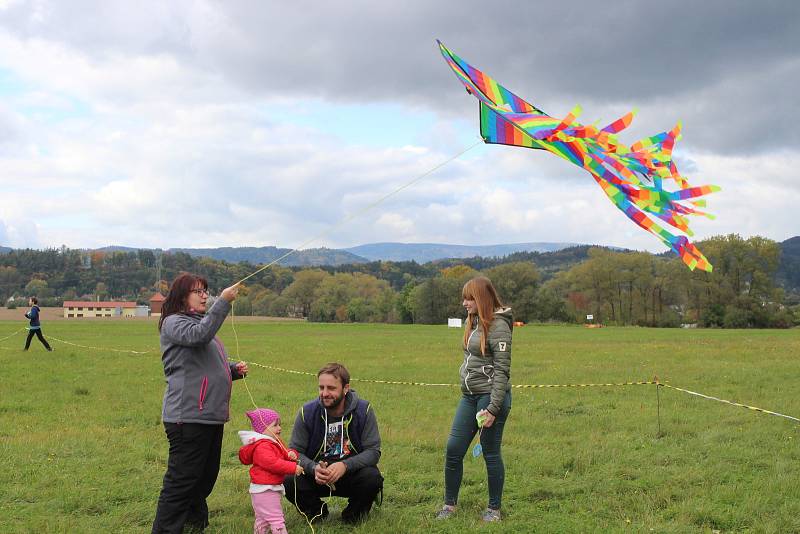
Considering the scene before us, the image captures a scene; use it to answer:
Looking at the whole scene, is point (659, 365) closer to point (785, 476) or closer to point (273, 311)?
point (785, 476)

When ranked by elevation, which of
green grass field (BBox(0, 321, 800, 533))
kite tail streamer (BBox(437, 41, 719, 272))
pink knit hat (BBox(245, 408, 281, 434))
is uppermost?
kite tail streamer (BBox(437, 41, 719, 272))

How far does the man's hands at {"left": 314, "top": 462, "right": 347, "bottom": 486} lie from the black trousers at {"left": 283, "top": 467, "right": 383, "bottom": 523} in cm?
23

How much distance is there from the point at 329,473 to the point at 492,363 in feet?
5.44

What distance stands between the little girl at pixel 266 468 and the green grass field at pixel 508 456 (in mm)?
484

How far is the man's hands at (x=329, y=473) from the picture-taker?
550cm

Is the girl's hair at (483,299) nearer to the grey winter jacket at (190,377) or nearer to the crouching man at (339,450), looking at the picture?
the crouching man at (339,450)

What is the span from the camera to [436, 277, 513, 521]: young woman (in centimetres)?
587

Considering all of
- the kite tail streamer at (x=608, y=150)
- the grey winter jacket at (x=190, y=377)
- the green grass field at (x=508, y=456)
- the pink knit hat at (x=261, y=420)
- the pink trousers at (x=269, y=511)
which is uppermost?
the kite tail streamer at (x=608, y=150)

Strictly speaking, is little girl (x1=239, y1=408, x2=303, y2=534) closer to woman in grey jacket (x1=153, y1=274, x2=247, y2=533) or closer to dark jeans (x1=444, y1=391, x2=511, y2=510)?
woman in grey jacket (x1=153, y1=274, x2=247, y2=533)

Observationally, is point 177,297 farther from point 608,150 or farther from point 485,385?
point 608,150

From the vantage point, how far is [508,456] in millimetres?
8508

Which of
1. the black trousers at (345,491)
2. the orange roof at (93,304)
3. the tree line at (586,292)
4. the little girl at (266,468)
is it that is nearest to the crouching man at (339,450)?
the black trousers at (345,491)

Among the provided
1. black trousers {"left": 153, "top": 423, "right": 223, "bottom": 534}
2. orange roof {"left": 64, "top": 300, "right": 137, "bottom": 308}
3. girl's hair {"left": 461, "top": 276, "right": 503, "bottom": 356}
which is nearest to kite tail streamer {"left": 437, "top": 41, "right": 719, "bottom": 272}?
girl's hair {"left": 461, "top": 276, "right": 503, "bottom": 356}

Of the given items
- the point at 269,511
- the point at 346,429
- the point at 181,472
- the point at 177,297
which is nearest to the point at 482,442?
the point at 346,429
